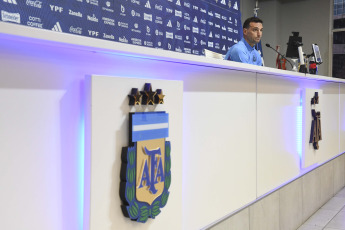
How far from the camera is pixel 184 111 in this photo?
1603mm

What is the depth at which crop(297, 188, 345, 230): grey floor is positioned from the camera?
9.21 ft

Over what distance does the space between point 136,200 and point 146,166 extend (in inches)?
4.5

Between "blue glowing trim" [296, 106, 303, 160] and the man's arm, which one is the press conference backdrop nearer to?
the man's arm

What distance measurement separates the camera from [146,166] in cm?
126

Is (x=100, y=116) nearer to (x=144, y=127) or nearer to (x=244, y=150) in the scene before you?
(x=144, y=127)

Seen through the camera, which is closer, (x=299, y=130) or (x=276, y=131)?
(x=276, y=131)

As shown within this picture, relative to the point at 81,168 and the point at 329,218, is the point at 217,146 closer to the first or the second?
the point at 81,168

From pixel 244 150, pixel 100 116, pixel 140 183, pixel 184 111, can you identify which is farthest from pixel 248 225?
pixel 100 116

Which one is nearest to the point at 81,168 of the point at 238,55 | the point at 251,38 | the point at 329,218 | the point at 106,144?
the point at 106,144

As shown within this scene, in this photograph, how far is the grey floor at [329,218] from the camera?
281 cm

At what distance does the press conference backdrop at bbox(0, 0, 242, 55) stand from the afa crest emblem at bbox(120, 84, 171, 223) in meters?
2.29

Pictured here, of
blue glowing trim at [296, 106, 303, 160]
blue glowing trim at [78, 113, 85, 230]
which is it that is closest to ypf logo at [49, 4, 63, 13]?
blue glowing trim at [296, 106, 303, 160]

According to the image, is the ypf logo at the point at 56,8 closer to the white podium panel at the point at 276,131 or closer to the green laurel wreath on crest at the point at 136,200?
the white podium panel at the point at 276,131

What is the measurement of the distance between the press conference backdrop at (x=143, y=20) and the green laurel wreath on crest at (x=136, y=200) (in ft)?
7.68
